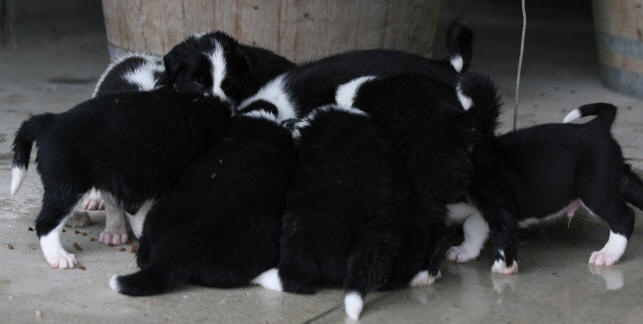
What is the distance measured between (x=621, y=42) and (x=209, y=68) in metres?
3.44

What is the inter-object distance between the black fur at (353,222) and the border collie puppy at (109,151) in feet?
1.64

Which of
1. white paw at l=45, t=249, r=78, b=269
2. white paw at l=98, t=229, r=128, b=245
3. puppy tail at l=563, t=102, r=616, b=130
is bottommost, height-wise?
white paw at l=98, t=229, r=128, b=245

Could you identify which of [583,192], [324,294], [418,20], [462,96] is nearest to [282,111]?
[462,96]

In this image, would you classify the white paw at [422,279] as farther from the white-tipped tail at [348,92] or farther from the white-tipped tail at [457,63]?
the white-tipped tail at [457,63]

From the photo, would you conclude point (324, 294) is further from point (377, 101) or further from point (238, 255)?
point (377, 101)

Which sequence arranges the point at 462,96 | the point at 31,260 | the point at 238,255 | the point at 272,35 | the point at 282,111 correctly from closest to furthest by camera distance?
the point at 238,255
the point at 31,260
the point at 462,96
the point at 282,111
the point at 272,35

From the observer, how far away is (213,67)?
157 inches

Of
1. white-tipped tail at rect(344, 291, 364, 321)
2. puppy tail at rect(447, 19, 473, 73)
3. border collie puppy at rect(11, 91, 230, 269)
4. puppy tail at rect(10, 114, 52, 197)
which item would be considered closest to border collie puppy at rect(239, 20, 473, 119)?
puppy tail at rect(447, 19, 473, 73)

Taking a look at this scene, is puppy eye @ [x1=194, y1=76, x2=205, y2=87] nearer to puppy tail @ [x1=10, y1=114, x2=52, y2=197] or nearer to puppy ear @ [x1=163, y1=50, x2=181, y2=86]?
puppy ear @ [x1=163, y1=50, x2=181, y2=86]

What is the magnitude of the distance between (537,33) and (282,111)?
5.56 m

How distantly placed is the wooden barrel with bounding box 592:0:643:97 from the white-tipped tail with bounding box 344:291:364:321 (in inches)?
154

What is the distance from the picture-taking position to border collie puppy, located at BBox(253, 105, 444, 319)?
116 inches

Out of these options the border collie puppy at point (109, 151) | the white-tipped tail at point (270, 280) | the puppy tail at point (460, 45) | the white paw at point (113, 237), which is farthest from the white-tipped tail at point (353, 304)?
the puppy tail at point (460, 45)

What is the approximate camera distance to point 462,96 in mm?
3486
